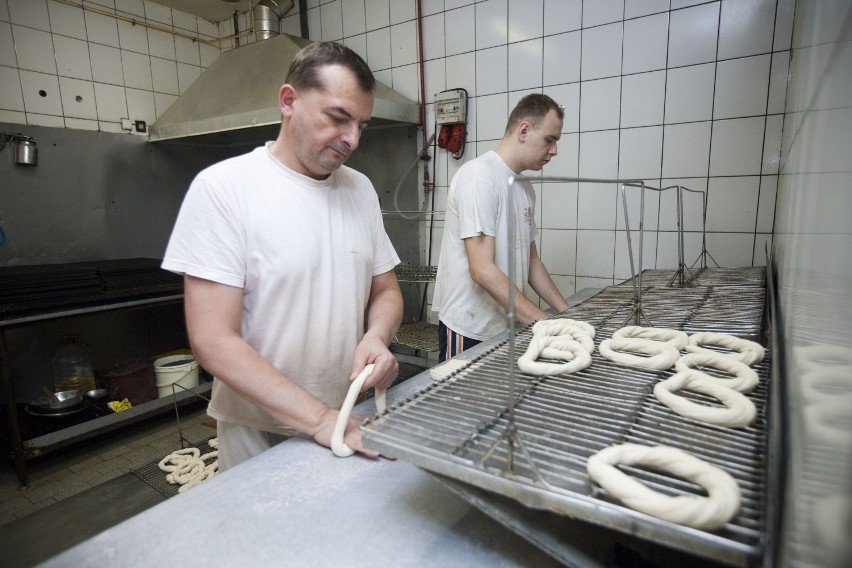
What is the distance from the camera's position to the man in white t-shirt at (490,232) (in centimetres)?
171

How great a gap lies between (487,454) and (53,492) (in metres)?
2.61

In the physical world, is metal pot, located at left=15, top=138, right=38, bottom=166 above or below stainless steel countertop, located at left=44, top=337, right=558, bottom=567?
above

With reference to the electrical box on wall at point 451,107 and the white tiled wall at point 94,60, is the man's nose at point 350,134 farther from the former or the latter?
the white tiled wall at point 94,60

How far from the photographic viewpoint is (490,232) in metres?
1.72

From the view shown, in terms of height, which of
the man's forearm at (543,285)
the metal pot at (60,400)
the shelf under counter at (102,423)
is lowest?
the shelf under counter at (102,423)

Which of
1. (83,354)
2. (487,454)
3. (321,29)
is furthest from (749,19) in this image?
(83,354)

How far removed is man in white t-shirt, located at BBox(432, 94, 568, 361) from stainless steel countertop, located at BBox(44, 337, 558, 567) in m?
0.97

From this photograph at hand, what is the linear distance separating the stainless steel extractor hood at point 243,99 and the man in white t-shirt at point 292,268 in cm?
151

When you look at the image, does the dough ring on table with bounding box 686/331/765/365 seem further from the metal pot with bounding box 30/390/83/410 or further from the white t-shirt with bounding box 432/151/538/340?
the metal pot with bounding box 30/390/83/410

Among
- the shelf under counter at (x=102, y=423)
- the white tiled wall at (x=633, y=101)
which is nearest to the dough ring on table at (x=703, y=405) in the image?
the white tiled wall at (x=633, y=101)

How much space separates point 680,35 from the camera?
79.7 inches

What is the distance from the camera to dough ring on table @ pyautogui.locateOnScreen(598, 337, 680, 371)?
2.73 feet

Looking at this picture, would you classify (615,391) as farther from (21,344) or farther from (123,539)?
(21,344)

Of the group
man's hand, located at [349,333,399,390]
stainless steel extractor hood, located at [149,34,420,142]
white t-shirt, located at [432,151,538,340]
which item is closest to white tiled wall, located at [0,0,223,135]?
stainless steel extractor hood, located at [149,34,420,142]
